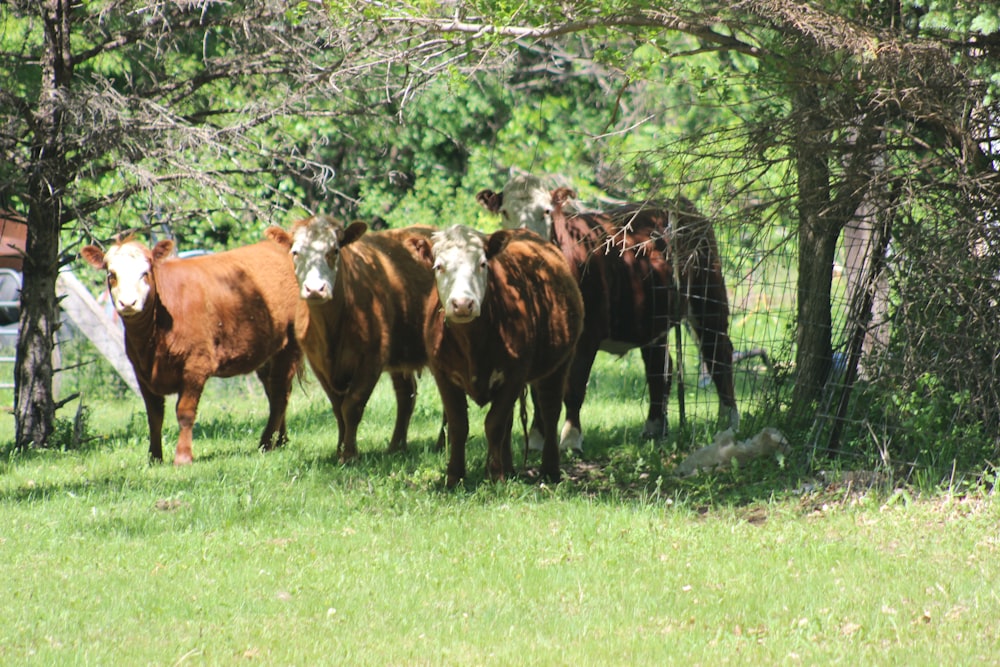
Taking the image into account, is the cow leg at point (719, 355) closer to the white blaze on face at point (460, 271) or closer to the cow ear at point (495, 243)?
the cow ear at point (495, 243)

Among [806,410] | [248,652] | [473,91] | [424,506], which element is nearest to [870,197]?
[806,410]

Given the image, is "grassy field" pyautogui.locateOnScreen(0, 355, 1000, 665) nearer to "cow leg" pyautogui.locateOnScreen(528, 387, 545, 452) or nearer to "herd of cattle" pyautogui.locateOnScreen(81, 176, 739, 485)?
"herd of cattle" pyautogui.locateOnScreen(81, 176, 739, 485)

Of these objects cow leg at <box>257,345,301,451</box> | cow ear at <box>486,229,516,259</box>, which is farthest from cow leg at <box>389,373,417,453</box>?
cow ear at <box>486,229,516,259</box>

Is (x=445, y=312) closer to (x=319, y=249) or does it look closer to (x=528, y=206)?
(x=319, y=249)

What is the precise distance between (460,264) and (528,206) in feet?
8.10

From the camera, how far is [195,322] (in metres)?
10.1

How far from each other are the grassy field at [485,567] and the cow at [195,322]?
2.67ft

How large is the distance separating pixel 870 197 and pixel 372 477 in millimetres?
3964

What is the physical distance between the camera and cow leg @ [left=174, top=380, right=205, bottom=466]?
9789 mm

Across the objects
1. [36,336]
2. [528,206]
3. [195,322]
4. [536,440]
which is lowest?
[536,440]

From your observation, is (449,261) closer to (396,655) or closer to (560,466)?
(560,466)

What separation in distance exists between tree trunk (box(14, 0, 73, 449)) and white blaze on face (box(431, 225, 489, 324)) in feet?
13.3

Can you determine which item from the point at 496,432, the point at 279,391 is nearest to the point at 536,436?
the point at 496,432

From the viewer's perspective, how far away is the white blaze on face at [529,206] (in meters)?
10.4
